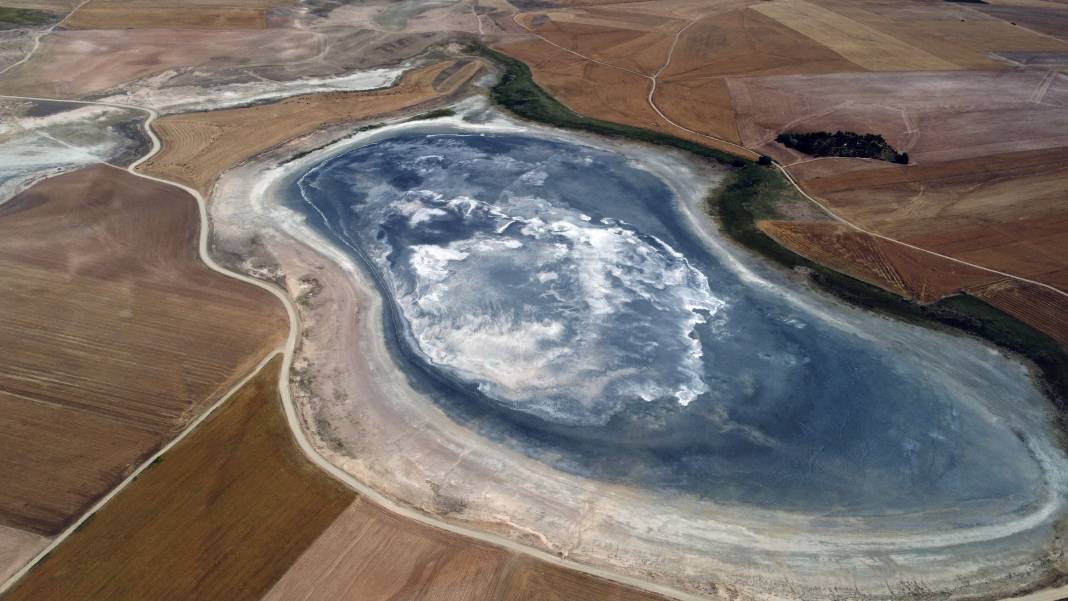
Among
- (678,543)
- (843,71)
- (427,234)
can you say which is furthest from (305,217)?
(843,71)

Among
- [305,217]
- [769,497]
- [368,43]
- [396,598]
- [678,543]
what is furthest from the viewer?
[368,43]

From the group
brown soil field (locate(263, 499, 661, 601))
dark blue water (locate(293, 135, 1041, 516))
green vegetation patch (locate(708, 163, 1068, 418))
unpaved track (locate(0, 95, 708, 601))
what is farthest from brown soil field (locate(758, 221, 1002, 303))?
brown soil field (locate(263, 499, 661, 601))

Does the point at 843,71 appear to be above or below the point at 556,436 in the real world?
above

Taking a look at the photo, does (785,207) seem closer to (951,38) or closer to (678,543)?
(678,543)

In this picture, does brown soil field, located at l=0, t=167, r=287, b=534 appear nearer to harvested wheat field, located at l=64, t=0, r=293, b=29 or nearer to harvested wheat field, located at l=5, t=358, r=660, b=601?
harvested wheat field, located at l=5, t=358, r=660, b=601

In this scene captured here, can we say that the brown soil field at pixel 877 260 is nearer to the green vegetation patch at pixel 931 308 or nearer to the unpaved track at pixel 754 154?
the unpaved track at pixel 754 154

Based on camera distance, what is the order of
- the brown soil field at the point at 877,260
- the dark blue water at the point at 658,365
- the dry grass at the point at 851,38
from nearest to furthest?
the dark blue water at the point at 658,365 → the brown soil field at the point at 877,260 → the dry grass at the point at 851,38

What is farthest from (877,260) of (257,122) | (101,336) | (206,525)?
(257,122)

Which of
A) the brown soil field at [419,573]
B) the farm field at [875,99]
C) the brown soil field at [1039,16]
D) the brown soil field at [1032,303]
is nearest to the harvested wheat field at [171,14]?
the farm field at [875,99]
